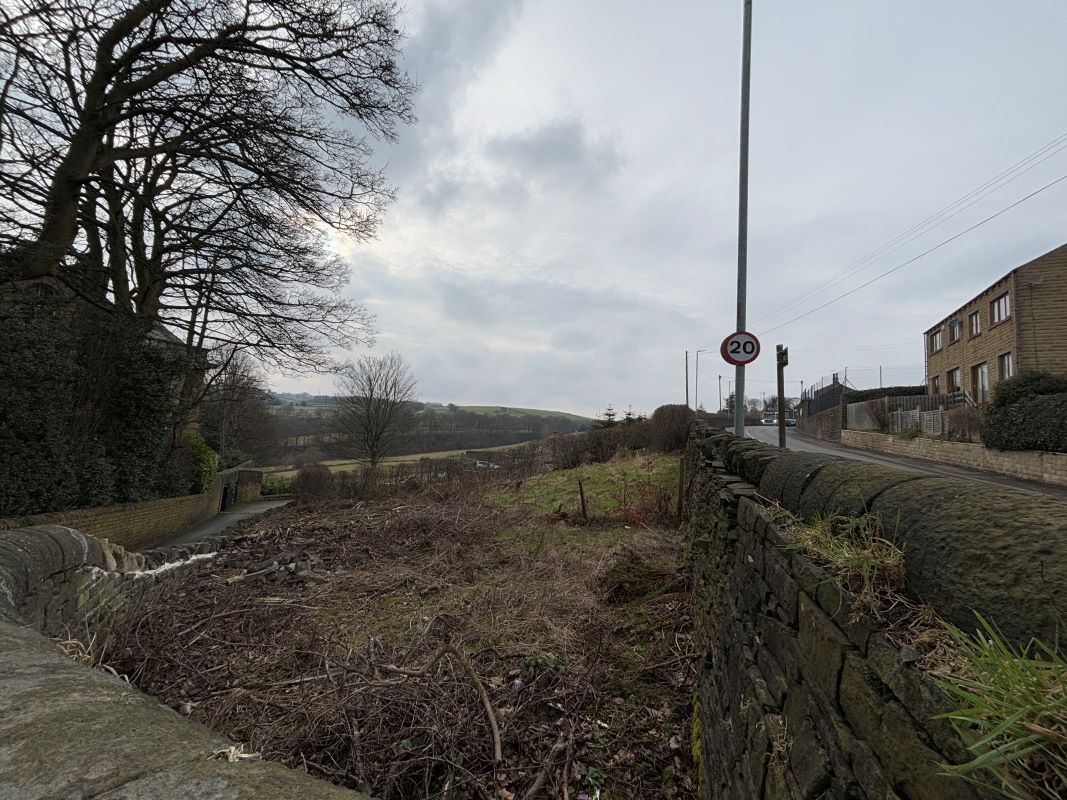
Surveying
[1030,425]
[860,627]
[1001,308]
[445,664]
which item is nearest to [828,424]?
[1001,308]

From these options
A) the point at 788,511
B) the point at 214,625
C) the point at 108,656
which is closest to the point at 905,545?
the point at 788,511

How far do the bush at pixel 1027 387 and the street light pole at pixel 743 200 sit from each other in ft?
30.4

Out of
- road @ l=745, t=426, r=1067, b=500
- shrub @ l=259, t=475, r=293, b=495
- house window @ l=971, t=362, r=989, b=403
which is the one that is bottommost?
shrub @ l=259, t=475, r=293, b=495

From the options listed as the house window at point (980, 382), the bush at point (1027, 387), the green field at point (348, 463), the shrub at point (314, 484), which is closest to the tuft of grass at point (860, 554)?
the bush at point (1027, 387)

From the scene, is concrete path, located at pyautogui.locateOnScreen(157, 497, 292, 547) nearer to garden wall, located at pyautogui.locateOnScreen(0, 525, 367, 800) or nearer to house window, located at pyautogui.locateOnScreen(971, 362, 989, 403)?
garden wall, located at pyautogui.locateOnScreen(0, 525, 367, 800)

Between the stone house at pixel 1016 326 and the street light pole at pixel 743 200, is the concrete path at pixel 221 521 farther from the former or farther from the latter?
the stone house at pixel 1016 326

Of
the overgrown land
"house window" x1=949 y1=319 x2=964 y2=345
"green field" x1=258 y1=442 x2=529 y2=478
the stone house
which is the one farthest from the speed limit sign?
"house window" x1=949 y1=319 x2=964 y2=345

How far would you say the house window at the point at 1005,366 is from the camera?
18.1 metres

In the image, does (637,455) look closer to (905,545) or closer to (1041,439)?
(1041,439)

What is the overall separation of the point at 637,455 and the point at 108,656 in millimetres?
15125

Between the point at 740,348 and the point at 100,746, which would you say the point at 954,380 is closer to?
the point at 740,348

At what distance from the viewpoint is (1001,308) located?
19.3 meters

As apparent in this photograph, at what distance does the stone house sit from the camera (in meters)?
17.0

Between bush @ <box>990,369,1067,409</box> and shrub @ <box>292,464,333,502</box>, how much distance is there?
20966 mm
